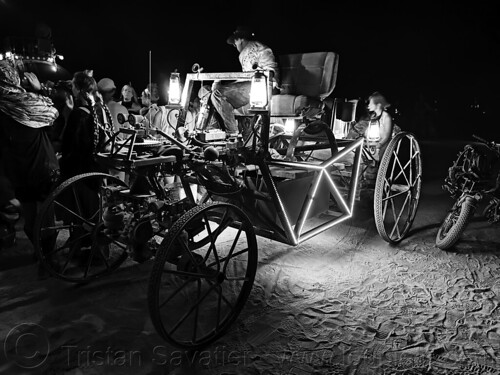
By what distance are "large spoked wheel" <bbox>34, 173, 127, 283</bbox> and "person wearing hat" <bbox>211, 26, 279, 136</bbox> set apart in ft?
5.61

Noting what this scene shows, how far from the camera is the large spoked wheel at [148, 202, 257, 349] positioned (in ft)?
8.03

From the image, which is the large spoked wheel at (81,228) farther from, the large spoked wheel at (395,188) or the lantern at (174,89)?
the large spoked wheel at (395,188)

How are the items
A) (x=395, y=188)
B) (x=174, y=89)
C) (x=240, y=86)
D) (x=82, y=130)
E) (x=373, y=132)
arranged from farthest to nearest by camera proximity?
(x=373, y=132), (x=395, y=188), (x=240, y=86), (x=174, y=89), (x=82, y=130)

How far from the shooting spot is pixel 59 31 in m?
12.0

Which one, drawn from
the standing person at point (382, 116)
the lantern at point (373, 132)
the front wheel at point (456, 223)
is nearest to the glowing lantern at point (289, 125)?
the lantern at point (373, 132)

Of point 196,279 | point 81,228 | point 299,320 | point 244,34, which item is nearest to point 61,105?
point 81,228

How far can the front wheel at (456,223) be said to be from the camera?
4.64m

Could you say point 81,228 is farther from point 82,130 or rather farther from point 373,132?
point 373,132

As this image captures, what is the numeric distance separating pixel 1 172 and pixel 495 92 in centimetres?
2660

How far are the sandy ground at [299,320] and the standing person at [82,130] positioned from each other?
1.22m

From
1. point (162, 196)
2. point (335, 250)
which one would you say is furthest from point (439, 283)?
point (162, 196)

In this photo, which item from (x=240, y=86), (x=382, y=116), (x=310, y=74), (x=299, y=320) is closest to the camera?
(x=299, y=320)

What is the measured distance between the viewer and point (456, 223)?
15.6 feet

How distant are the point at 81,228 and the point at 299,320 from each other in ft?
7.80
